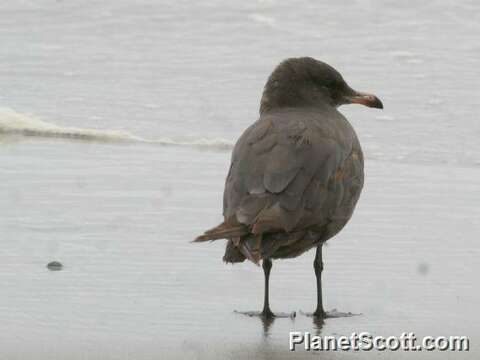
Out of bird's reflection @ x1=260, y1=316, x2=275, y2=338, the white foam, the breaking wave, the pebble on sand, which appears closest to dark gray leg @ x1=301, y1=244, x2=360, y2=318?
bird's reflection @ x1=260, y1=316, x2=275, y2=338

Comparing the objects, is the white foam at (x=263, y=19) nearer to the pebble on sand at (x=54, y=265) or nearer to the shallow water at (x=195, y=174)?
the shallow water at (x=195, y=174)

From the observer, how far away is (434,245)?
264 inches

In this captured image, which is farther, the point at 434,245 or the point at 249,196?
the point at 434,245

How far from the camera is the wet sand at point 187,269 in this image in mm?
5258

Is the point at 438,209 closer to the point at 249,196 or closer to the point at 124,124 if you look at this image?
the point at 249,196

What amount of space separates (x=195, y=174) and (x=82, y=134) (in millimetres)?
1530

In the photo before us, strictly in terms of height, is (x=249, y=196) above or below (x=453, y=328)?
above

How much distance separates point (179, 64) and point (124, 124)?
2142 millimetres

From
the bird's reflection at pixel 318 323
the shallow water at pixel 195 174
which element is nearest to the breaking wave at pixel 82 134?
the shallow water at pixel 195 174

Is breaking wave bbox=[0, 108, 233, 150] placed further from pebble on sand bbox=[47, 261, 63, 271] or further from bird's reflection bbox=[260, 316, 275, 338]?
bird's reflection bbox=[260, 316, 275, 338]

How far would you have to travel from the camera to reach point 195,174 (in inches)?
331

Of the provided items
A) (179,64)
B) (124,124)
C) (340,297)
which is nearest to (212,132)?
(124,124)

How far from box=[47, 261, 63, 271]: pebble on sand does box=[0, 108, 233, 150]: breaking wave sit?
3302 mm

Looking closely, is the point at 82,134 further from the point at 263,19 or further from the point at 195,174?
the point at 263,19
